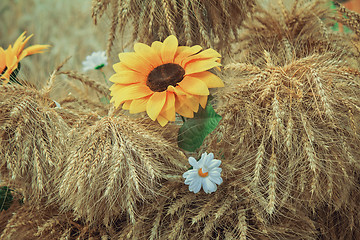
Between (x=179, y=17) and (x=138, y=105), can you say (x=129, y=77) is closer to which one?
(x=138, y=105)

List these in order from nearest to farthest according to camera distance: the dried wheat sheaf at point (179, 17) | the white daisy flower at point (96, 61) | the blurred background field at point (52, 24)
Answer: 1. the dried wheat sheaf at point (179, 17)
2. the white daisy flower at point (96, 61)
3. the blurred background field at point (52, 24)

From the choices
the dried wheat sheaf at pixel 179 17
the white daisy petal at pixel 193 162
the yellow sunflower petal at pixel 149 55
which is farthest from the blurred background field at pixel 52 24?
the white daisy petal at pixel 193 162

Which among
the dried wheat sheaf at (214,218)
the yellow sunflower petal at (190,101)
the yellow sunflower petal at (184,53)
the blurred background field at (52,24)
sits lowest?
the dried wheat sheaf at (214,218)

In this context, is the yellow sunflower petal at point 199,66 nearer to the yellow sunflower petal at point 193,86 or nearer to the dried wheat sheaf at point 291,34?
the yellow sunflower petal at point 193,86

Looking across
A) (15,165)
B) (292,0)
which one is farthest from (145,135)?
(292,0)

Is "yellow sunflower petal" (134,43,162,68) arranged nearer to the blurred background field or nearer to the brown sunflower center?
the brown sunflower center

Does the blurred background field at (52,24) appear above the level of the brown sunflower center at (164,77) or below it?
above

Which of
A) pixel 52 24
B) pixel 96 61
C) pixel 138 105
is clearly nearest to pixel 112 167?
pixel 138 105

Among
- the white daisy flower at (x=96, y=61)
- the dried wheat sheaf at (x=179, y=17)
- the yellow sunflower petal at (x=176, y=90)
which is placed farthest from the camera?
the white daisy flower at (x=96, y=61)
